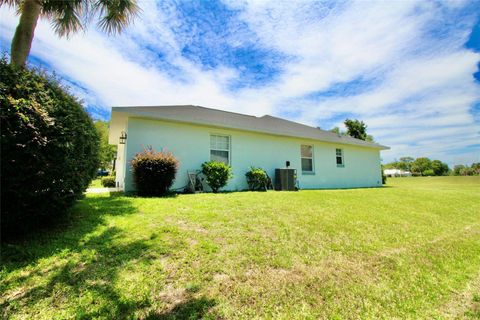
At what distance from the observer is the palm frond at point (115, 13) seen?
702cm

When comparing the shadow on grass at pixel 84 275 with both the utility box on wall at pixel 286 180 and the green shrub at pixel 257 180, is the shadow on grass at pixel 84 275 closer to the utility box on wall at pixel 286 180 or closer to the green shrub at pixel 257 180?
the green shrub at pixel 257 180

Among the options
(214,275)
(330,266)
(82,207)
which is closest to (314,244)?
(330,266)

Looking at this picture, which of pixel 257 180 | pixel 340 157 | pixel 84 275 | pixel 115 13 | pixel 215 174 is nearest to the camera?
pixel 84 275

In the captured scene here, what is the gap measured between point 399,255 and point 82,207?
6.17 meters

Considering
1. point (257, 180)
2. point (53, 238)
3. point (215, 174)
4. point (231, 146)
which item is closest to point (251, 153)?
point (231, 146)

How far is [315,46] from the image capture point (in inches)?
320

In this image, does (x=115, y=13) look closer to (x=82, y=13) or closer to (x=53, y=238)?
(x=82, y=13)

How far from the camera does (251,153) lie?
10.8 meters

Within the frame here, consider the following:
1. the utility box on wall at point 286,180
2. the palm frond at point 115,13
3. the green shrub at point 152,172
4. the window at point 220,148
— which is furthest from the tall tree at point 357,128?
the palm frond at point 115,13

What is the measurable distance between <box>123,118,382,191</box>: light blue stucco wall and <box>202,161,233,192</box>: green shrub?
60cm

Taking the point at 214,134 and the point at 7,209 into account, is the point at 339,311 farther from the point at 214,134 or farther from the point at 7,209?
the point at 214,134

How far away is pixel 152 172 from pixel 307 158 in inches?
371

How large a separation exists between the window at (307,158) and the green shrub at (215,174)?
5929 millimetres

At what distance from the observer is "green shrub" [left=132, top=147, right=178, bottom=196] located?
22.6 ft
